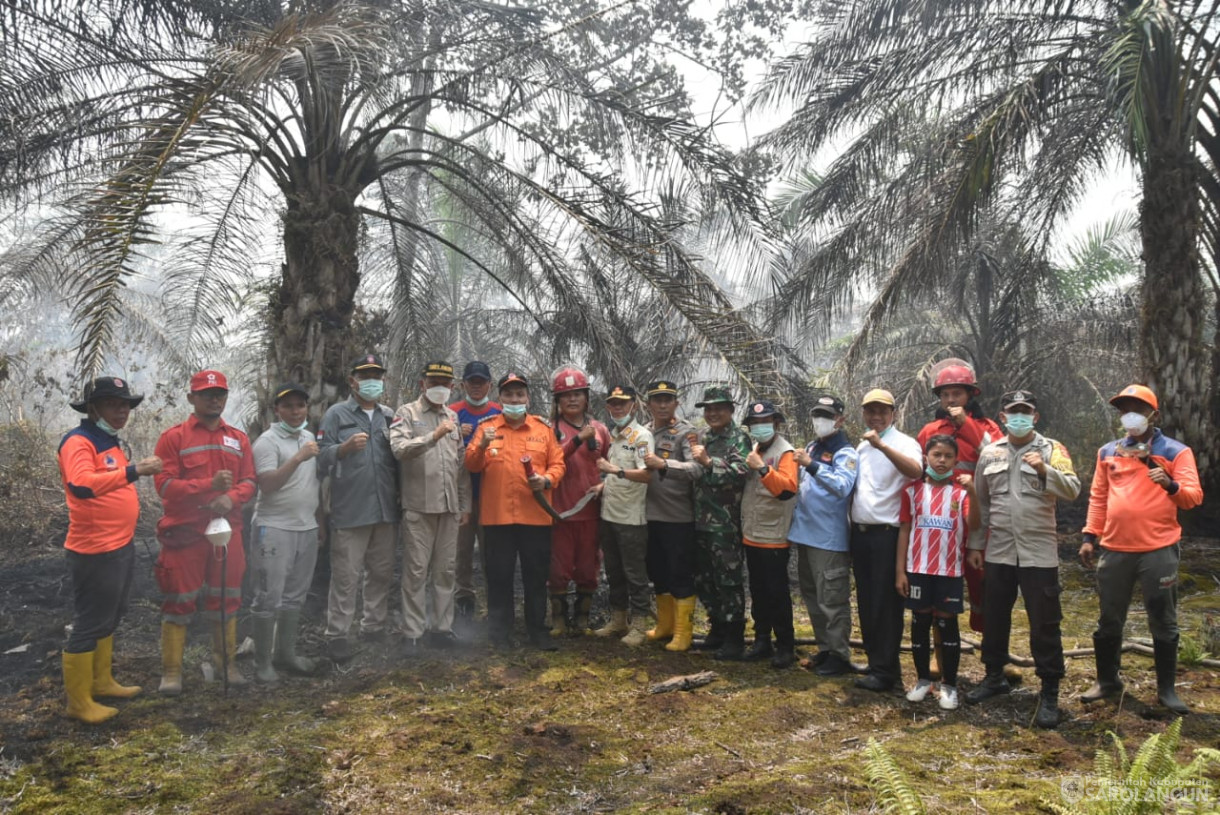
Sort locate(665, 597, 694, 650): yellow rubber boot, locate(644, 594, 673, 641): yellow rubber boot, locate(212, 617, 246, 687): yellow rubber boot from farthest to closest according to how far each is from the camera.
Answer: locate(644, 594, 673, 641): yellow rubber boot
locate(665, 597, 694, 650): yellow rubber boot
locate(212, 617, 246, 687): yellow rubber boot

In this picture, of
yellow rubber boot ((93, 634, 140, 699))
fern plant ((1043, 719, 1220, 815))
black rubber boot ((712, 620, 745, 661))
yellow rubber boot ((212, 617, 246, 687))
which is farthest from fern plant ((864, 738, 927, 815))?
yellow rubber boot ((93, 634, 140, 699))

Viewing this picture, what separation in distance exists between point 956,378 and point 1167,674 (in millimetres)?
1969

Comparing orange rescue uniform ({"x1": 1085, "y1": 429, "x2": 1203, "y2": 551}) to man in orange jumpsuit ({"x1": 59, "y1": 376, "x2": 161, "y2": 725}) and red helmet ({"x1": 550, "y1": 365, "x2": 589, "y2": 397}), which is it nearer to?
red helmet ({"x1": 550, "y1": 365, "x2": 589, "y2": 397})

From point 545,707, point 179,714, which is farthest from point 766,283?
point 179,714

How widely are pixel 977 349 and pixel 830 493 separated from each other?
11.1m

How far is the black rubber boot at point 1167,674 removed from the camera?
4.72 metres

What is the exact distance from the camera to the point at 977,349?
601 inches

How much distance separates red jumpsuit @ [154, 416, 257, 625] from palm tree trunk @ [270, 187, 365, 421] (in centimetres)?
212

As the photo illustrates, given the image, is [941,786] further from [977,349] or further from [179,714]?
[977,349]

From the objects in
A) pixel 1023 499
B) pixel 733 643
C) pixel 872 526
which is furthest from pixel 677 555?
pixel 1023 499

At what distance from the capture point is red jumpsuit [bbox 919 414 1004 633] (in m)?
5.43

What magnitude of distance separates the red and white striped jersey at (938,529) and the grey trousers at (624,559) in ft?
6.81

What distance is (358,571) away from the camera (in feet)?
19.5

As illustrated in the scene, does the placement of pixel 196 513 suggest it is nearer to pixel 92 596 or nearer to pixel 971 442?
pixel 92 596
